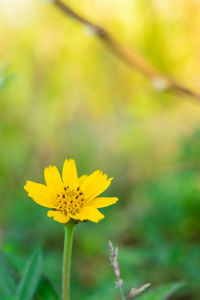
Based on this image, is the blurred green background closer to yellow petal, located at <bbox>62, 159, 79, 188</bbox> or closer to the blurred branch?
the blurred branch

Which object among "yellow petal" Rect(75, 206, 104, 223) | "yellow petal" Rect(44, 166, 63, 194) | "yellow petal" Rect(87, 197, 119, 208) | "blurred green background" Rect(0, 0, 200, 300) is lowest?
"yellow petal" Rect(75, 206, 104, 223)

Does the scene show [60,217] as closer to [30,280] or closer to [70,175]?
[70,175]

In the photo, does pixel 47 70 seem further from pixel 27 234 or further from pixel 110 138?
pixel 27 234

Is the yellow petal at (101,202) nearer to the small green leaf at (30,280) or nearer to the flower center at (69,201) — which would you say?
the flower center at (69,201)

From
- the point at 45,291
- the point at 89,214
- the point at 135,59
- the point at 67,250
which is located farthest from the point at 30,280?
the point at 135,59

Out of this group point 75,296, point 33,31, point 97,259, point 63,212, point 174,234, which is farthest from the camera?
point 33,31

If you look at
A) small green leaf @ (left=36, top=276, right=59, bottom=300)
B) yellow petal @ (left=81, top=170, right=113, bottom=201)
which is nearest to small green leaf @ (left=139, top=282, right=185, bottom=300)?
small green leaf @ (left=36, top=276, right=59, bottom=300)

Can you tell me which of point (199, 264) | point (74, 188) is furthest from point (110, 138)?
point (74, 188)
